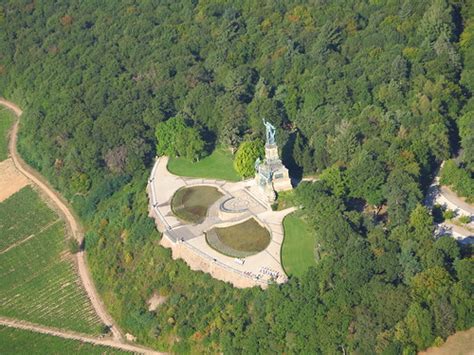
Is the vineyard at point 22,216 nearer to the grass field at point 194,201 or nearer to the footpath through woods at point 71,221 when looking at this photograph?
the footpath through woods at point 71,221

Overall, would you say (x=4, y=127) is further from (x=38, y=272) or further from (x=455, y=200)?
(x=455, y=200)

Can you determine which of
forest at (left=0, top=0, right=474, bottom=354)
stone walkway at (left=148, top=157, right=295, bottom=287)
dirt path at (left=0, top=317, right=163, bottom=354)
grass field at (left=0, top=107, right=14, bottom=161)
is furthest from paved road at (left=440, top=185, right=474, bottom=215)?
grass field at (left=0, top=107, right=14, bottom=161)

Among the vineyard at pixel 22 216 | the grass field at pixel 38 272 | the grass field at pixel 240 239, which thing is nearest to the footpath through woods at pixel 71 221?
the grass field at pixel 38 272

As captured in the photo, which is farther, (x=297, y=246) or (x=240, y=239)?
(x=240, y=239)

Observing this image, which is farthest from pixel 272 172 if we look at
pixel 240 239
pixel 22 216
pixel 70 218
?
pixel 22 216

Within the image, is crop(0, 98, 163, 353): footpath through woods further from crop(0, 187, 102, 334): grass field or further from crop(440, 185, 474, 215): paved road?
crop(440, 185, 474, 215): paved road
